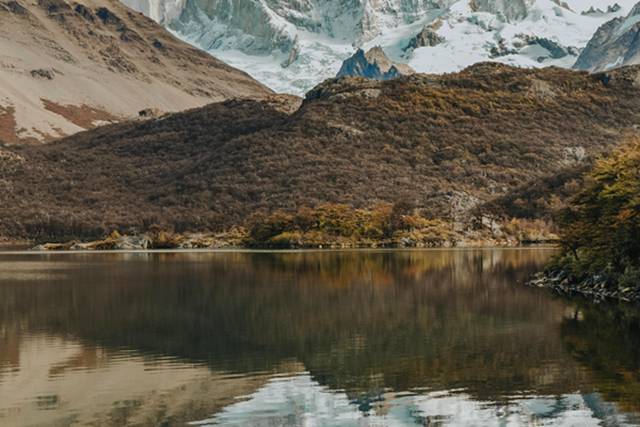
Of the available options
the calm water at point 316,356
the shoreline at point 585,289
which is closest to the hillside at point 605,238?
the shoreline at point 585,289

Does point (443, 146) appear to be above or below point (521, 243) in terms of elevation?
above

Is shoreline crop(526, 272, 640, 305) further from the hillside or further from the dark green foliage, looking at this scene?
the dark green foliage

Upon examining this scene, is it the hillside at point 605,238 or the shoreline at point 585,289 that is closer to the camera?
the shoreline at point 585,289

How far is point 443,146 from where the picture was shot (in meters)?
195

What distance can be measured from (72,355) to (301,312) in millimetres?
13325

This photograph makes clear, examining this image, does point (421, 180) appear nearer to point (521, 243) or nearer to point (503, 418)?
point (521, 243)

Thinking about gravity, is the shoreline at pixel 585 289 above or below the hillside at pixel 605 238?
below

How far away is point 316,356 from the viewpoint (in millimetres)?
30125

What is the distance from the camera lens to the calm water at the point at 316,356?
22156 mm

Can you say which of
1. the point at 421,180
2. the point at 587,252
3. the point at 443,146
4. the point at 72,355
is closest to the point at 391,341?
the point at 72,355

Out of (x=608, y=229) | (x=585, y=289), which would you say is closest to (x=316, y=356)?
(x=608, y=229)

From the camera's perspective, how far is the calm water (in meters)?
22.2

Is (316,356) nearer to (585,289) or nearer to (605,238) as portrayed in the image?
(605,238)

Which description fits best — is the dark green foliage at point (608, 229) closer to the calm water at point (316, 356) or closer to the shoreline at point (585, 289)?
the shoreline at point (585, 289)
